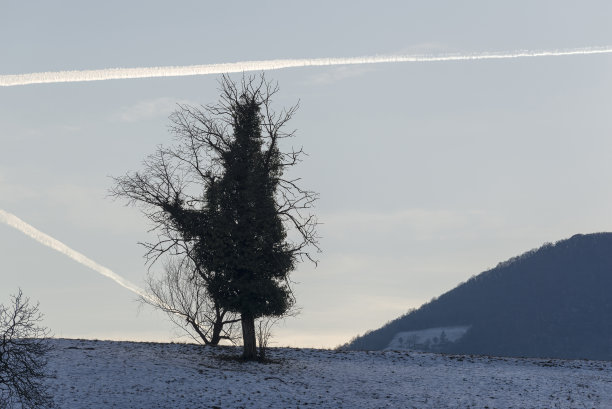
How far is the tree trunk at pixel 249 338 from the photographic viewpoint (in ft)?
159

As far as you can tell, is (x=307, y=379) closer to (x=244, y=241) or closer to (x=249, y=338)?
(x=249, y=338)

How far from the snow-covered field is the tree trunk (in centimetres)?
105

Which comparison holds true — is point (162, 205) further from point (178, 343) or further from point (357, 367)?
point (357, 367)

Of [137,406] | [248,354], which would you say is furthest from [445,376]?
[137,406]

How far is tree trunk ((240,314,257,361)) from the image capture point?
159 ft

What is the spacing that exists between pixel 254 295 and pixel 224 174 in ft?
25.2

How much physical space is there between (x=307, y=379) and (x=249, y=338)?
5.91 m

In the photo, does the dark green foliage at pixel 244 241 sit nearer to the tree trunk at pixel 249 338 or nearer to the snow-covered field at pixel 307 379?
the tree trunk at pixel 249 338

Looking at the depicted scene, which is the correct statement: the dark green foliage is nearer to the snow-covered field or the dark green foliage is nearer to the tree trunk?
the tree trunk

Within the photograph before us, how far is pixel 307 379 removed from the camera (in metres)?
44.3

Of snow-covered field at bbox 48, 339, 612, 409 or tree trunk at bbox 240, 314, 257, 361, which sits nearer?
snow-covered field at bbox 48, 339, 612, 409

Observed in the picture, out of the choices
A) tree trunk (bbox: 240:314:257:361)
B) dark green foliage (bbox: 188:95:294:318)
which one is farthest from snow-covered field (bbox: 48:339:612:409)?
dark green foliage (bbox: 188:95:294:318)

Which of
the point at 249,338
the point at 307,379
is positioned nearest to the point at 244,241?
the point at 249,338

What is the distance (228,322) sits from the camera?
55.4 m
